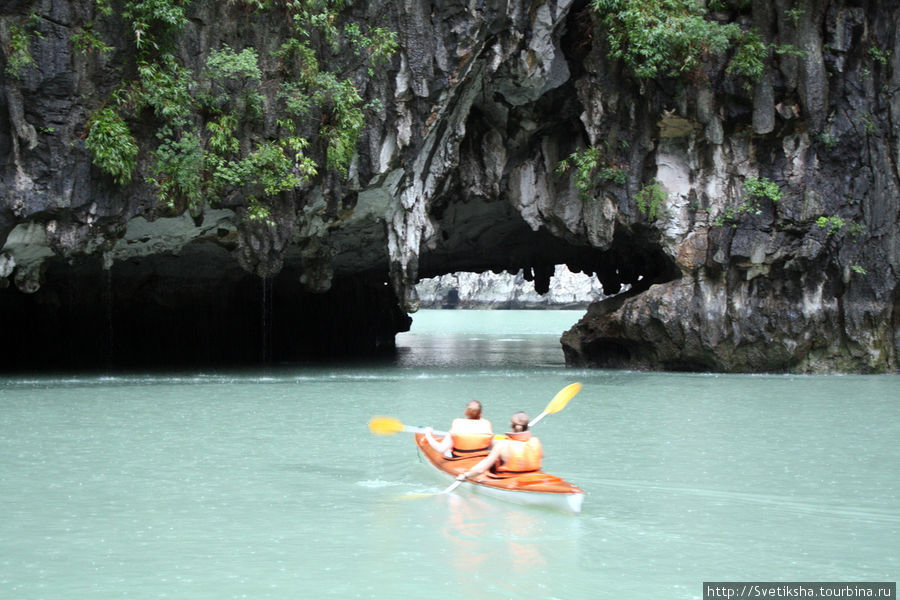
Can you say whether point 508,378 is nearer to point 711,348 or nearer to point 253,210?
point 711,348

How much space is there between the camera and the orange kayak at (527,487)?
23.5 ft

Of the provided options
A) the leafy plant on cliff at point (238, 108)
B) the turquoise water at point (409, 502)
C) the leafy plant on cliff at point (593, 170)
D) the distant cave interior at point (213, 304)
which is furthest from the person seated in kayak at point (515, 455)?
the distant cave interior at point (213, 304)

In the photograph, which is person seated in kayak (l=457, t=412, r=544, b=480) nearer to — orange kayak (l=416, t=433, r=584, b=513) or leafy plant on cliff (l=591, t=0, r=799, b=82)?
orange kayak (l=416, t=433, r=584, b=513)

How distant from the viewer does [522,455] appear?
7719 mm

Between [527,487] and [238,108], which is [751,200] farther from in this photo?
[527,487]

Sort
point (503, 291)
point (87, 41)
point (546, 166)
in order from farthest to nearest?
point (503, 291), point (546, 166), point (87, 41)

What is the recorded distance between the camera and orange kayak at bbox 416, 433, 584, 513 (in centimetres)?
716

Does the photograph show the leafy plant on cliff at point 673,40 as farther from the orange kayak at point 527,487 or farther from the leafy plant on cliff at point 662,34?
the orange kayak at point 527,487

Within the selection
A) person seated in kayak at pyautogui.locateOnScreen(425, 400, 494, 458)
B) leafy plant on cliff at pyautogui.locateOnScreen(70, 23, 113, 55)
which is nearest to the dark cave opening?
leafy plant on cliff at pyautogui.locateOnScreen(70, 23, 113, 55)

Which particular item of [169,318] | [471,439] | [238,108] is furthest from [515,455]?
[169,318]

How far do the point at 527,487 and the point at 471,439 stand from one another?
111 cm

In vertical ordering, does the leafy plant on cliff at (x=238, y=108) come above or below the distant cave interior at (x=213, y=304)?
above

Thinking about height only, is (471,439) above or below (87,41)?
below

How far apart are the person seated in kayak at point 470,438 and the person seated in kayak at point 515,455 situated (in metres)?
0.38
